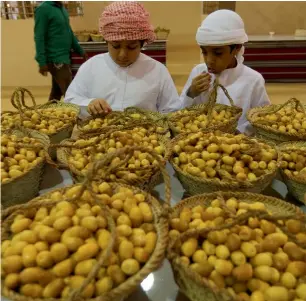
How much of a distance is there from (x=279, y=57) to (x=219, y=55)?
3870mm

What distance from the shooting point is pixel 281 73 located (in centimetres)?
532

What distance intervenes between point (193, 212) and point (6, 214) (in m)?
0.48

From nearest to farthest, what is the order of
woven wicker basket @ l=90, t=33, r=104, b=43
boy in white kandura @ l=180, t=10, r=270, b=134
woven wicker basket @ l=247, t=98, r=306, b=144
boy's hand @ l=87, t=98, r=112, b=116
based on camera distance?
1. woven wicker basket @ l=247, t=98, r=306, b=144
2. boy's hand @ l=87, t=98, r=112, b=116
3. boy in white kandura @ l=180, t=10, r=270, b=134
4. woven wicker basket @ l=90, t=33, r=104, b=43

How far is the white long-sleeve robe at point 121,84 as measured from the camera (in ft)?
6.53

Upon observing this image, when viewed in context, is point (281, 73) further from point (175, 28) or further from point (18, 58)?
point (18, 58)

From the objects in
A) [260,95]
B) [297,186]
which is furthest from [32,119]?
[260,95]

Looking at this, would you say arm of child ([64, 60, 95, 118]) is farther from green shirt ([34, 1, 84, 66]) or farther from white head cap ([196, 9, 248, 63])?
green shirt ([34, 1, 84, 66])

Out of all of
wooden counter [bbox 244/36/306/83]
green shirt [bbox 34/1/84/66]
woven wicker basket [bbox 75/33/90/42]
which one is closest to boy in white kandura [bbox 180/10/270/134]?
green shirt [bbox 34/1/84/66]

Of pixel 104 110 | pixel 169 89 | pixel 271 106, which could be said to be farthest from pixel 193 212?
pixel 169 89

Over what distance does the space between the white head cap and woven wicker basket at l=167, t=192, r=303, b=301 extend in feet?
3.33

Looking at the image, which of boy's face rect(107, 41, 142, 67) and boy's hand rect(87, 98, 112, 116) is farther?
boy's face rect(107, 41, 142, 67)

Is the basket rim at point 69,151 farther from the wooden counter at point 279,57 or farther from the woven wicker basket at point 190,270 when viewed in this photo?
the wooden counter at point 279,57

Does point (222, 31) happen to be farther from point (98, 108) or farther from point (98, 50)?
point (98, 50)

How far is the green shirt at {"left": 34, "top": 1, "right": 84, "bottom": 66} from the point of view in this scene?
3.35 metres
